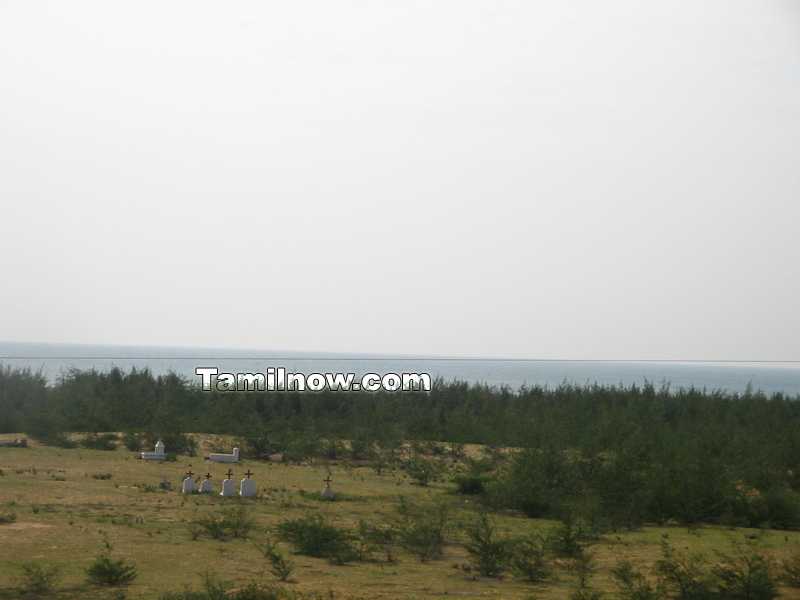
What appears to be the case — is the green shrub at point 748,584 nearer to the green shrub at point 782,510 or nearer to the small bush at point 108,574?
the small bush at point 108,574

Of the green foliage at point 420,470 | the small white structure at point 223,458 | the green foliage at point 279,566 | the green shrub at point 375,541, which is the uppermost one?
the green foliage at point 279,566

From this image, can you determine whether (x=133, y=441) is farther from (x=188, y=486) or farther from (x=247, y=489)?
(x=247, y=489)

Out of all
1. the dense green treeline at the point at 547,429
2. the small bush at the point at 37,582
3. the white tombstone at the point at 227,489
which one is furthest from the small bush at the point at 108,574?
the white tombstone at the point at 227,489

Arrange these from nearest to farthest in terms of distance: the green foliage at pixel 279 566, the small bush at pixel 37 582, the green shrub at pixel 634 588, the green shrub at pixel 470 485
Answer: the green shrub at pixel 634 588, the small bush at pixel 37 582, the green foliage at pixel 279 566, the green shrub at pixel 470 485

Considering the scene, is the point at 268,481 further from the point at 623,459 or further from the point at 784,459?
the point at 784,459

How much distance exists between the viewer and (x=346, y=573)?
54.4ft

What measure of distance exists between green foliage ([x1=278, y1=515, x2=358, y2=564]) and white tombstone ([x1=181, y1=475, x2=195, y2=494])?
7.52 metres

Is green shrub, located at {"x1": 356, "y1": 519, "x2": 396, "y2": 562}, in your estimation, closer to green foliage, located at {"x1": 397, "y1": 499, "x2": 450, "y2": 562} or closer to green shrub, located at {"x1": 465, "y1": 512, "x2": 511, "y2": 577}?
green foliage, located at {"x1": 397, "y1": 499, "x2": 450, "y2": 562}

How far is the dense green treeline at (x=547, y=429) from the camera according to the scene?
2638 centimetres

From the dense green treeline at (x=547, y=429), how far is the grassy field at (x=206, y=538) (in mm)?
1291

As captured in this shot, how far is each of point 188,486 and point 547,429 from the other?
1471 centimetres

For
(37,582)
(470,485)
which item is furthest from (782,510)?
(37,582)

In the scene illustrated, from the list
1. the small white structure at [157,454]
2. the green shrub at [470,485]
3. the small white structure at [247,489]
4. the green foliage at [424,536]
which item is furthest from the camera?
the small white structure at [157,454]

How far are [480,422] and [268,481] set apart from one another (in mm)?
19395
